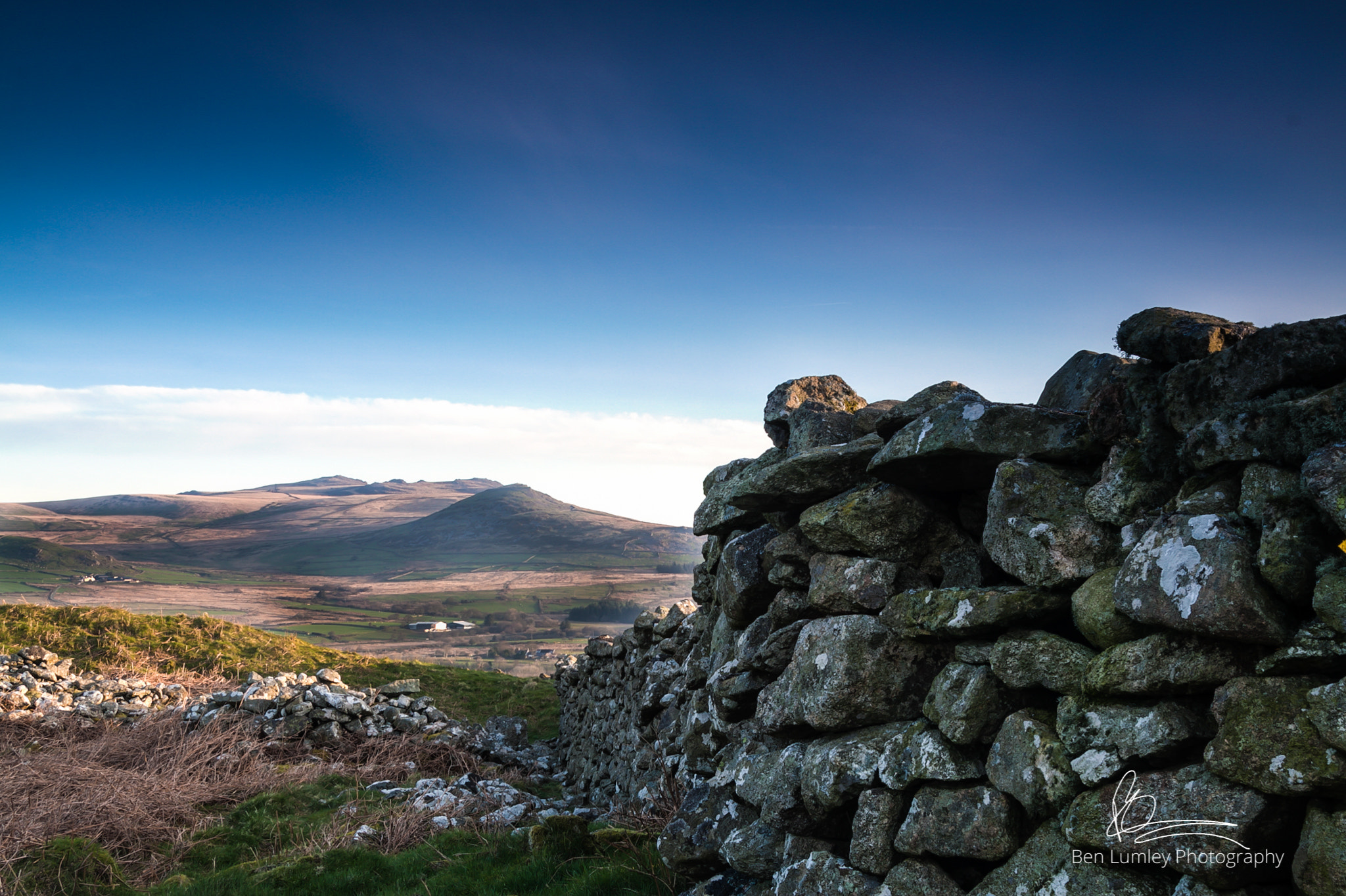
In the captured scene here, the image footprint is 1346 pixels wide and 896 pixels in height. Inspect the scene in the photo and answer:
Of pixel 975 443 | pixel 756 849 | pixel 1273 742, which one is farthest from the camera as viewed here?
pixel 756 849

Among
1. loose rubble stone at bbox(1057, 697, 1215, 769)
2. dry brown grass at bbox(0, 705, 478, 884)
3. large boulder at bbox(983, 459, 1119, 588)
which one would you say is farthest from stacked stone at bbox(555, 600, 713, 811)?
loose rubble stone at bbox(1057, 697, 1215, 769)

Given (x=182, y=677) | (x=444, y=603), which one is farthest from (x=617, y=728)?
(x=444, y=603)

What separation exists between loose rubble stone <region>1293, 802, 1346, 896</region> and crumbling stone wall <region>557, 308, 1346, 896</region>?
0.01 m

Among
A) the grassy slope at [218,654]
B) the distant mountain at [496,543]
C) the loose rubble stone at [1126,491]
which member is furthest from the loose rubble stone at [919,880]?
the distant mountain at [496,543]

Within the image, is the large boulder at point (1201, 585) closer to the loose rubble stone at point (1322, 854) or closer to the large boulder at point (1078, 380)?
the loose rubble stone at point (1322, 854)

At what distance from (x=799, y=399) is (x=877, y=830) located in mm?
5045

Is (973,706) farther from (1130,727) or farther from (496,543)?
(496,543)

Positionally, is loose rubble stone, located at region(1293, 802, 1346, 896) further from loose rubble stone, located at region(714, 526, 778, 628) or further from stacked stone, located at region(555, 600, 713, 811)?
stacked stone, located at region(555, 600, 713, 811)

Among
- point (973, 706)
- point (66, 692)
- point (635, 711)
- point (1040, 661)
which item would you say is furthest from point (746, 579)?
point (66, 692)

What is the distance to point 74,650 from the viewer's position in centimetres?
2291

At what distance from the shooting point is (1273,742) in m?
3.08

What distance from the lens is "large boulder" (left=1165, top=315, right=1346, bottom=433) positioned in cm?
374

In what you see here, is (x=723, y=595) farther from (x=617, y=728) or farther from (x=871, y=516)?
(x=617, y=728)

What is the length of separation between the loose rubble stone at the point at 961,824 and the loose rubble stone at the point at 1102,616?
1144mm
